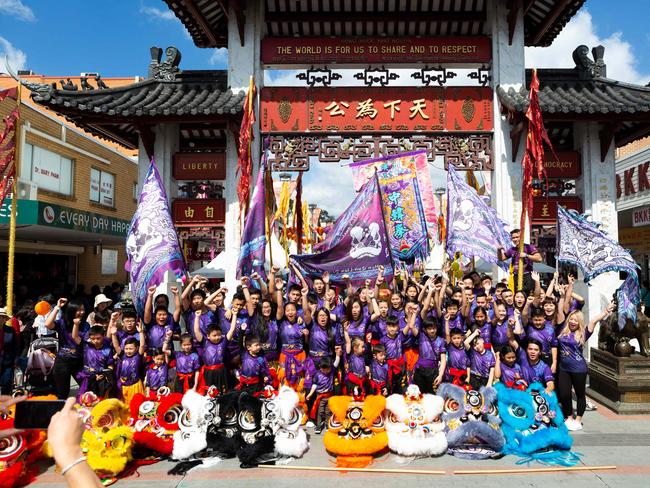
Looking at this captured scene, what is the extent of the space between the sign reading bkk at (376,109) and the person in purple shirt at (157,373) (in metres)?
5.41

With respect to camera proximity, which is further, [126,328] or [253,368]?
[126,328]

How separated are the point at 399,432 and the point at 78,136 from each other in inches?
692

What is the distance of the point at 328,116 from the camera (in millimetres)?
9594

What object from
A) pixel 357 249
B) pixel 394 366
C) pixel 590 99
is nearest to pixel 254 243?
pixel 357 249

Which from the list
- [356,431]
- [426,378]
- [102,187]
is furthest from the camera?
[102,187]

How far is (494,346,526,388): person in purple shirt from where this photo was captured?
222 inches

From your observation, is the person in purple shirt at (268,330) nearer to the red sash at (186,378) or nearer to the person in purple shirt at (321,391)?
the person in purple shirt at (321,391)

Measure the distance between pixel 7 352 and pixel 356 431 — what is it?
16.6 ft

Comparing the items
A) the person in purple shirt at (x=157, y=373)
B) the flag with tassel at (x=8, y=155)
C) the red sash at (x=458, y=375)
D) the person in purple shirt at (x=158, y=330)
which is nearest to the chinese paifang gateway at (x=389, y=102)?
the flag with tassel at (x=8, y=155)

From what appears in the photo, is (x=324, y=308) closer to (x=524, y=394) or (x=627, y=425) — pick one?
(x=524, y=394)

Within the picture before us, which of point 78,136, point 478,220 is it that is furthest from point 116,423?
point 78,136

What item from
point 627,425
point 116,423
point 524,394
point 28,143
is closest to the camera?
point 116,423

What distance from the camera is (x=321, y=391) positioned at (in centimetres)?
606

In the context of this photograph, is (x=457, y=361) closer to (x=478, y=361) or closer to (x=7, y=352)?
(x=478, y=361)
